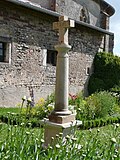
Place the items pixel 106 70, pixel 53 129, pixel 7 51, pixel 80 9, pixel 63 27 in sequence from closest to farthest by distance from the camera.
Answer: pixel 53 129 < pixel 63 27 < pixel 7 51 < pixel 106 70 < pixel 80 9

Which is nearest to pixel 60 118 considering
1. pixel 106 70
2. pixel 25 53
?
pixel 25 53

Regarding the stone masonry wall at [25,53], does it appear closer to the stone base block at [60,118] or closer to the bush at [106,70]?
the bush at [106,70]

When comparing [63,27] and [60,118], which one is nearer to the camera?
[60,118]

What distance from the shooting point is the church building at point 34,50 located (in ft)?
32.3

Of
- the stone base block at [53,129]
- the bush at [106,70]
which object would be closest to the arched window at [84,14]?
the bush at [106,70]

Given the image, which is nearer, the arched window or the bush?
the bush

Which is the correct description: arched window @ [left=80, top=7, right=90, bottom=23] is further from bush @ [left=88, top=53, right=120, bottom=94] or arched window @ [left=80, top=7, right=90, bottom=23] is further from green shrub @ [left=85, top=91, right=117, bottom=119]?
green shrub @ [left=85, top=91, right=117, bottom=119]

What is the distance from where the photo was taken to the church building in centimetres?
986

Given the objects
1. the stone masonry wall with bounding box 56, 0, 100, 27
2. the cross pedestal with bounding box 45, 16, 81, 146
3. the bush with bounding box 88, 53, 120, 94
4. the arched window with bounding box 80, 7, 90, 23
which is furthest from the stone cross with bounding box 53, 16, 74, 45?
the arched window with bounding box 80, 7, 90, 23

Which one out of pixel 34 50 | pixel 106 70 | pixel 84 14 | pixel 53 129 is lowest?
pixel 53 129

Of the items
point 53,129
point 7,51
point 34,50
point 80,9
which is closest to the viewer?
point 53,129

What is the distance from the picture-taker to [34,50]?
36.1 ft

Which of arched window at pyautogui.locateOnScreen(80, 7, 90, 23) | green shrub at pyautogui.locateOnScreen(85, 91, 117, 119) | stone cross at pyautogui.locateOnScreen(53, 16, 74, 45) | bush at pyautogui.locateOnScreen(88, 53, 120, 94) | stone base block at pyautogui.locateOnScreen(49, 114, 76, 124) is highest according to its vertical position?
arched window at pyautogui.locateOnScreen(80, 7, 90, 23)

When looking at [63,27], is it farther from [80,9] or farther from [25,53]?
[80,9]
